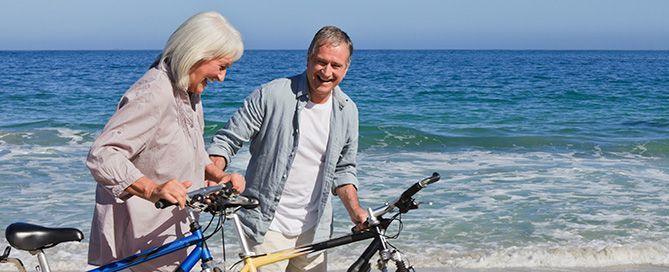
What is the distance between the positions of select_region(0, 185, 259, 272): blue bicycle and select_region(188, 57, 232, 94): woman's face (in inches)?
13.5

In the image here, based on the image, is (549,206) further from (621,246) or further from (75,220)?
(75,220)

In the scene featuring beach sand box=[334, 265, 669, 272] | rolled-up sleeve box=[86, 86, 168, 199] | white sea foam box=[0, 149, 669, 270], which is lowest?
white sea foam box=[0, 149, 669, 270]

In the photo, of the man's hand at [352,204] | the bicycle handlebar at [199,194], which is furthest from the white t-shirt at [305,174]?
the bicycle handlebar at [199,194]

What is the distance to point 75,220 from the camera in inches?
322

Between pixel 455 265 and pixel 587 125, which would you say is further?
pixel 587 125

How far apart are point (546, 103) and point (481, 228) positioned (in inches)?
635

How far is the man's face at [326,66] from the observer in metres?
3.51

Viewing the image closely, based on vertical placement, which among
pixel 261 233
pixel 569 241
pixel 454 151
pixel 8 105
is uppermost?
pixel 261 233

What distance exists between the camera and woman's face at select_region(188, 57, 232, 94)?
2902 millimetres

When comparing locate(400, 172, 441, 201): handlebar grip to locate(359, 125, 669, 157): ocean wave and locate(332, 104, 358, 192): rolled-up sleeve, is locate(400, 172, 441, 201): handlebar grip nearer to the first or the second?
locate(332, 104, 358, 192): rolled-up sleeve

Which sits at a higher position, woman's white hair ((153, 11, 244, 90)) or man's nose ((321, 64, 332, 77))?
woman's white hair ((153, 11, 244, 90))

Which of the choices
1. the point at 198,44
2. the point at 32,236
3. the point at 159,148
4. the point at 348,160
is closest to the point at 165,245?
the point at 159,148

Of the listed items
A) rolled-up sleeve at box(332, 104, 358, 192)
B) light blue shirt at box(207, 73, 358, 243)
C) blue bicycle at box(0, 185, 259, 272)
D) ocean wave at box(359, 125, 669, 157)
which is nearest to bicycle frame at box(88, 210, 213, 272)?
blue bicycle at box(0, 185, 259, 272)

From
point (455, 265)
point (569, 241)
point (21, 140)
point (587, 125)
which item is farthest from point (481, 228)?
point (587, 125)
